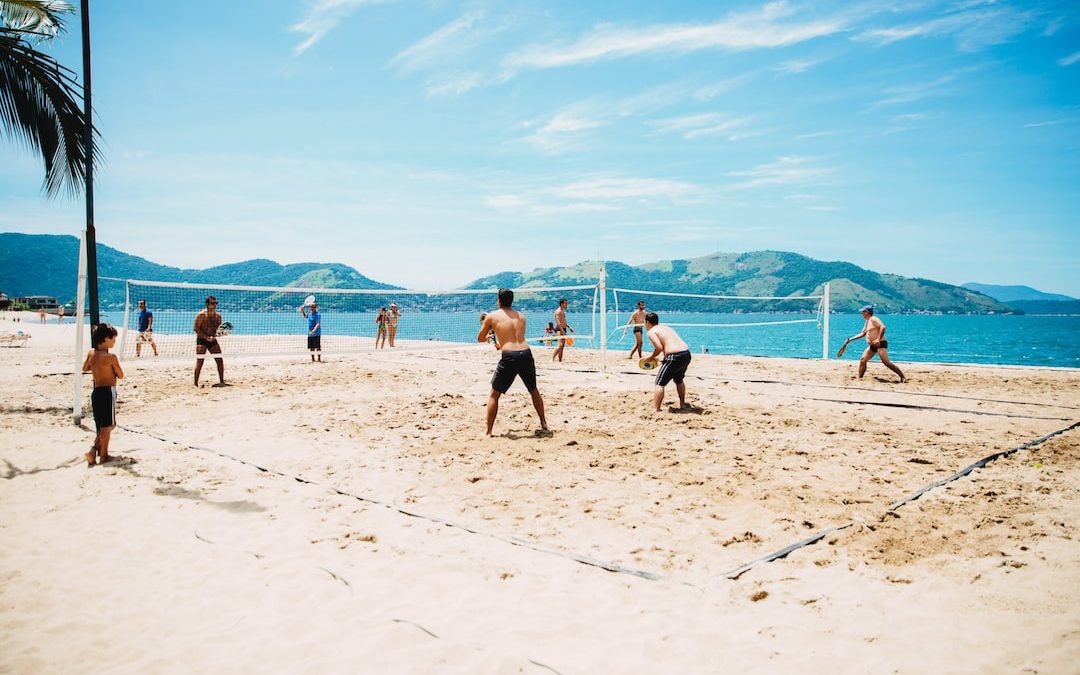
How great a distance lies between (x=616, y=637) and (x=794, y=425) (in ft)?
17.6

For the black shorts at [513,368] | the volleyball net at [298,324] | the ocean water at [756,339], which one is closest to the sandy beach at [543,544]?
the black shorts at [513,368]

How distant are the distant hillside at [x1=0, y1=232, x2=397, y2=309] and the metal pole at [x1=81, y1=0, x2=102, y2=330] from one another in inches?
4954

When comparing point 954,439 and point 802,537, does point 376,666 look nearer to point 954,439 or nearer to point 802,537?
point 802,537

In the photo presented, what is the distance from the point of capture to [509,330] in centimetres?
679

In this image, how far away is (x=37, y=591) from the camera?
3.33 meters

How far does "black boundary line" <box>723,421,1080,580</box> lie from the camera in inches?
140

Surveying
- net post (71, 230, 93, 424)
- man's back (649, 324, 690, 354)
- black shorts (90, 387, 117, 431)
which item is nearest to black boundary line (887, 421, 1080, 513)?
man's back (649, 324, 690, 354)

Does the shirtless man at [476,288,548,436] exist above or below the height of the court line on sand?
above

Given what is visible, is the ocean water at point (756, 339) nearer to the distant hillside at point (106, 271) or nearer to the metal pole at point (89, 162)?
the metal pole at point (89, 162)

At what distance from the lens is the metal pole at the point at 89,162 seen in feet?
25.4

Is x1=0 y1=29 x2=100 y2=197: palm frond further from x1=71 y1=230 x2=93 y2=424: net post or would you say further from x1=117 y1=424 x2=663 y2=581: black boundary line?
x1=117 y1=424 x2=663 y2=581: black boundary line

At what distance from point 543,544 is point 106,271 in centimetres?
18128

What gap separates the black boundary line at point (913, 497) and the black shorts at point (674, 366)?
338cm

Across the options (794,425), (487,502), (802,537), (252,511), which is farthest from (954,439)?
(252,511)
